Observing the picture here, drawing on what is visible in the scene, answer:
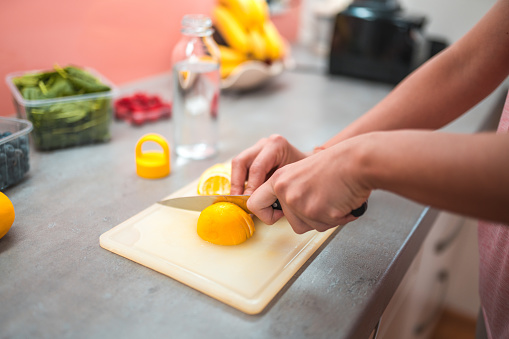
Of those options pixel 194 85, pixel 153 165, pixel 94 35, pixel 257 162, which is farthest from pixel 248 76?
pixel 257 162

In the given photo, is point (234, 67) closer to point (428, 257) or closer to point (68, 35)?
point (68, 35)

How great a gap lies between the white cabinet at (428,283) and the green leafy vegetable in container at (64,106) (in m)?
0.78

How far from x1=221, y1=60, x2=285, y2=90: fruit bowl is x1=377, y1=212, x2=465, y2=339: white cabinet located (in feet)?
2.41

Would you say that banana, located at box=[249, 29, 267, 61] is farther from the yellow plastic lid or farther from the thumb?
the thumb

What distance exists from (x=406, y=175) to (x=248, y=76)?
1022mm

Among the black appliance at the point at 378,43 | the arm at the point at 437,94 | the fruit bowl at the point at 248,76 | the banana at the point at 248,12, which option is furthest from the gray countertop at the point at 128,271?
the black appliance at the point at 378,43

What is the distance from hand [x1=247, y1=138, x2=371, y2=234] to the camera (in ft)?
1.82

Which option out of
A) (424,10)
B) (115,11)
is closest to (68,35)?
(115,11)

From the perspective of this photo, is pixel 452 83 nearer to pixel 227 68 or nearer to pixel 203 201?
pixel 203 201

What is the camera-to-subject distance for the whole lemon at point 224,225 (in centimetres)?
68

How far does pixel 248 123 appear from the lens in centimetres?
128

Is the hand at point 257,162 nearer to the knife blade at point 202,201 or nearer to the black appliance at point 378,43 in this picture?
the knife blade at point 202,201

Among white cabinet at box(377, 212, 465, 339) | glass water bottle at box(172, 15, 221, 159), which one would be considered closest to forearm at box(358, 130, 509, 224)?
white cabinet at box(377, 212, 465, 339)

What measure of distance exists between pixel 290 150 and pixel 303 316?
1.11 ft
